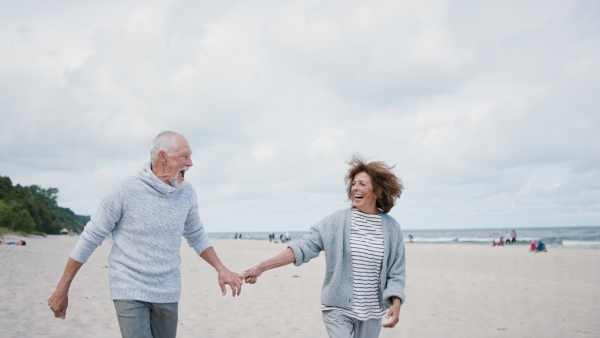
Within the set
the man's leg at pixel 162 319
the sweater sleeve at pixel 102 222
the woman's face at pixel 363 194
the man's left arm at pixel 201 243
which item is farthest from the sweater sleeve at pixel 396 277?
the sweater sleeve at pixel 102 222

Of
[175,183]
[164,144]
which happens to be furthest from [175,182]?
[164,144]

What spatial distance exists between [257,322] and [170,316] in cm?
501

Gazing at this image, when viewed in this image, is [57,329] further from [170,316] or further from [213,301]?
[170,316]

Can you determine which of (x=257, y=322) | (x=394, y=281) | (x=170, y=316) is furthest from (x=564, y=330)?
(x=170, y=316)

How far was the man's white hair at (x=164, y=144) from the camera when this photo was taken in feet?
10.9

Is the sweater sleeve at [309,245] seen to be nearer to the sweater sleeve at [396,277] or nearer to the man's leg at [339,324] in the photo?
the man's leg at [339,324]

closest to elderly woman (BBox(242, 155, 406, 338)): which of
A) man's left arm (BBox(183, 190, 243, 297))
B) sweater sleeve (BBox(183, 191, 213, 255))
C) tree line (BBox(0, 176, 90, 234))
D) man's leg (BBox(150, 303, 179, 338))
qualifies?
man's left arm (BBox(183, 190, 243, 297))

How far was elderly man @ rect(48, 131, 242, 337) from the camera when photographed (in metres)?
3.14

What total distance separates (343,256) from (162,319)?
4.83 ft

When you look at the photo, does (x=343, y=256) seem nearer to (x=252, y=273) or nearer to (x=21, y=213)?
(x=252, y=273)

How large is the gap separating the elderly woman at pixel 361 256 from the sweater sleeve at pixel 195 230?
0.47 meters

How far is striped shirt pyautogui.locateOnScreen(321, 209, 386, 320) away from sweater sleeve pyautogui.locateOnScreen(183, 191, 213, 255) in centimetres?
113

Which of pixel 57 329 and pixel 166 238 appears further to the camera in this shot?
pixel 57 329

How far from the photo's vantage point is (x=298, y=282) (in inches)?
532
